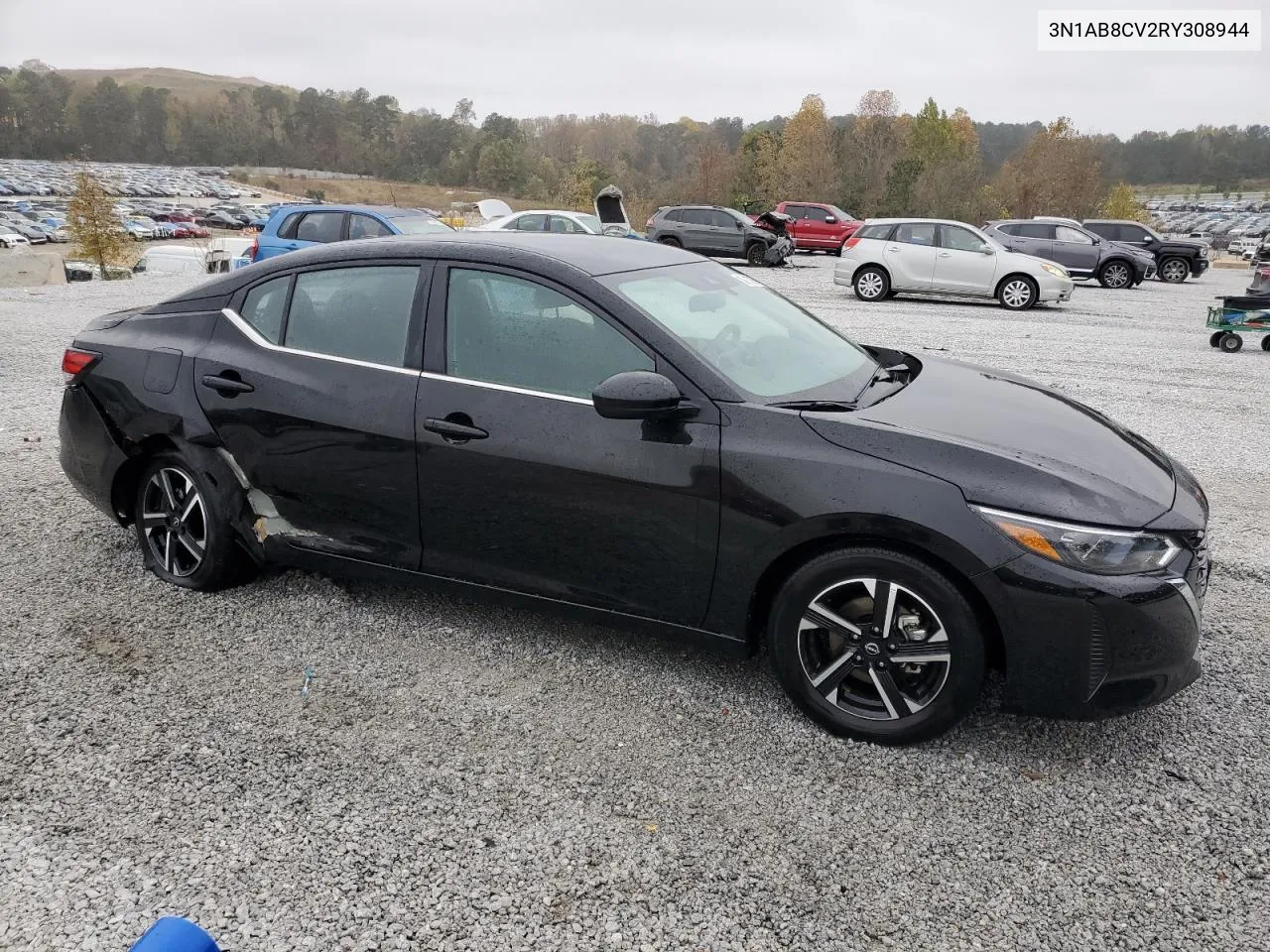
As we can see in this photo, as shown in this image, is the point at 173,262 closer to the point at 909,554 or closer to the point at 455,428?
the point at 455,428

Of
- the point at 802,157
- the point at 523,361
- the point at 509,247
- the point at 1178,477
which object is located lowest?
the point at 1178,477

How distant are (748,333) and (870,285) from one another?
48.6ft

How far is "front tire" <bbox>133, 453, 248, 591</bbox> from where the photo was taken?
404cm

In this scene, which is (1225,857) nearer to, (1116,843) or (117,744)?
(1116,843)

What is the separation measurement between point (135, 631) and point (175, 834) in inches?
58.5

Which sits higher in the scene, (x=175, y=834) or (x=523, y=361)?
(x=523, y=361)

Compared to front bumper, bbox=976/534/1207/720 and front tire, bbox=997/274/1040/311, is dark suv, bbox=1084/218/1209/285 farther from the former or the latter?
front bumper, bbox=976/534/1207/720

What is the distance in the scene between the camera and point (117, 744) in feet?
10.1

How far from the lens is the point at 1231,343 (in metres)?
12.4

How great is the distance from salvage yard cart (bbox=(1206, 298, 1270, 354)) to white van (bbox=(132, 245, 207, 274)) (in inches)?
915

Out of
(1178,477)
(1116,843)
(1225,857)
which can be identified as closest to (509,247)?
(1178,477)

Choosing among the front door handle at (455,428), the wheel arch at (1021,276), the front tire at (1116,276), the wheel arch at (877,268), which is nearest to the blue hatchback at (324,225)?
the wheel arch at (877,268)

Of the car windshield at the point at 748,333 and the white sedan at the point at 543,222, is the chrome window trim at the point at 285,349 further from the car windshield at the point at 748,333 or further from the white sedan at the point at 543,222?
the white sedan at the point at 543,222

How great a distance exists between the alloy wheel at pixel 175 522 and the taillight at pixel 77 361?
0.63 metres
